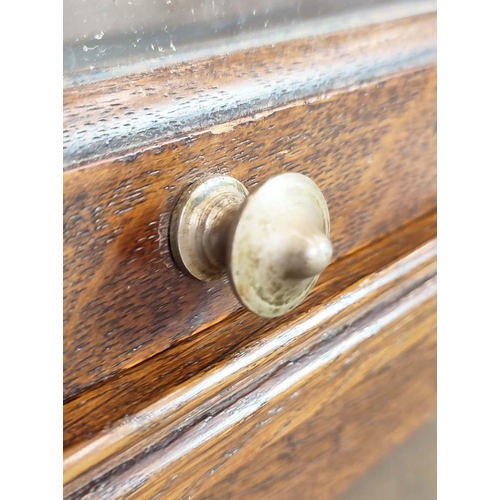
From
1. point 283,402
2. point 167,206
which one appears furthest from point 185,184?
point 283,402

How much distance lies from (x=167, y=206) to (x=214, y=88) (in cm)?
5

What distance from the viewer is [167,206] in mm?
236

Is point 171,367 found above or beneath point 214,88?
beneath

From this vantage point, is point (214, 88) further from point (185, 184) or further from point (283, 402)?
point (283, 402)

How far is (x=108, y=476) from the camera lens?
0.22 meters

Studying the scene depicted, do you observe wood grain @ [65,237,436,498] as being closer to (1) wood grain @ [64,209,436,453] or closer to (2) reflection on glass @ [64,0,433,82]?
(1) wood grain @ [64,209,436,453]

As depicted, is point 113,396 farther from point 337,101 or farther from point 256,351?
point 337,101

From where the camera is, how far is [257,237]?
8.6 inches

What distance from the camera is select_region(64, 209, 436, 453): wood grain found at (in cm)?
22

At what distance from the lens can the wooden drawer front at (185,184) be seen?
0.21 meters

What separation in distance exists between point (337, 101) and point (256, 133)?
0.06m

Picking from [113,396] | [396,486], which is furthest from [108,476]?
[396,486]

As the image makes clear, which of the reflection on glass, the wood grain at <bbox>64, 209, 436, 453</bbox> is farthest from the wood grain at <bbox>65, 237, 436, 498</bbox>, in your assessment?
the reflection on glass

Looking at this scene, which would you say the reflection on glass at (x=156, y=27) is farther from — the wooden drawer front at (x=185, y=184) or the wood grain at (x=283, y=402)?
the wood grain at (x=283, y=402)
